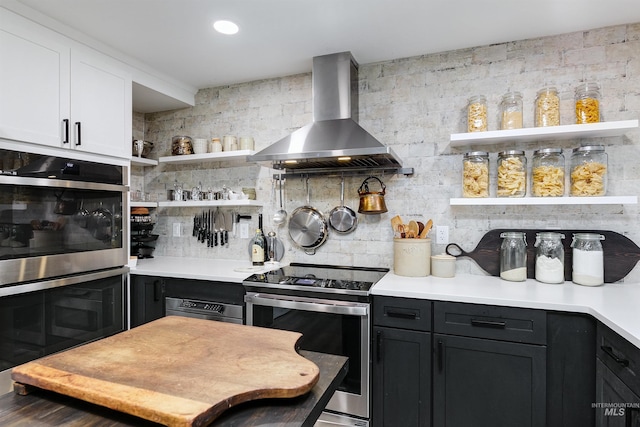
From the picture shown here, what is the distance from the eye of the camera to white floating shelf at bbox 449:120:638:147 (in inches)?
73.4

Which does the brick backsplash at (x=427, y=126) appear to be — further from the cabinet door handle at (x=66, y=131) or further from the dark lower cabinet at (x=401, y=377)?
the cabinet door handle at (x=66, y=131)

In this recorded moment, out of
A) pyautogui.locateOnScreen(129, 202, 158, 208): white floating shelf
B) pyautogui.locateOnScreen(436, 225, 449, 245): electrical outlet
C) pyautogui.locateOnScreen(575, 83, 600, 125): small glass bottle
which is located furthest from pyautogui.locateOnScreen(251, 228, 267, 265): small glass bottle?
pyautogui.locateOnScreen(575, 83, 600, 125): small glass bottle

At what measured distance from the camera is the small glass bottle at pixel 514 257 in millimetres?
2088

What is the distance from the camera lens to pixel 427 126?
2.43 meters

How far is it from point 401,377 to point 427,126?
1.62 metres

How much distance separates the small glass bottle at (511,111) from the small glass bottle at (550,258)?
0.68m

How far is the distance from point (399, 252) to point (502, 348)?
31.1 inches

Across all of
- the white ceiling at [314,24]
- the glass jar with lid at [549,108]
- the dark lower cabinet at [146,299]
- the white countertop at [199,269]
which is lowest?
the dark lower cabinet at [146,299]

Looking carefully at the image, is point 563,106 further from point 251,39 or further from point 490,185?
point 251,39

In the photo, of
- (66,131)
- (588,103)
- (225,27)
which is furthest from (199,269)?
(588,103)

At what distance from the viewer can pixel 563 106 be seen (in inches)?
84.8

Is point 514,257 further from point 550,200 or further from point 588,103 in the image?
point 588,103

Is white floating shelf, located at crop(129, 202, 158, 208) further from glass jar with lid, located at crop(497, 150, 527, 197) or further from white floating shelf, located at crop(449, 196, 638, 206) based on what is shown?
glass jar with lid, located at crop(497, 150, 527, 197)

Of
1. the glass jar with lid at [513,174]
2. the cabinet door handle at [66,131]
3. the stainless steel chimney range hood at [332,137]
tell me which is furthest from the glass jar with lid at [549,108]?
the cabinet door handle at [66,131]
